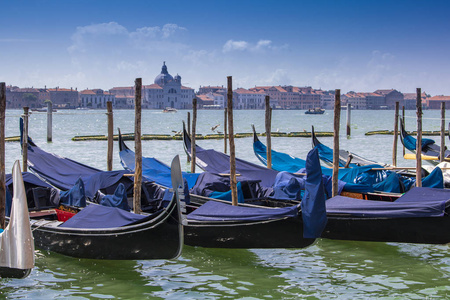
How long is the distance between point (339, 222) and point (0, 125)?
3.80m

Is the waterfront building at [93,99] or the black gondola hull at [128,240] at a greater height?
the waterfront building at [93,99]

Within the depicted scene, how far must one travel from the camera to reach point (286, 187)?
877 centimetres

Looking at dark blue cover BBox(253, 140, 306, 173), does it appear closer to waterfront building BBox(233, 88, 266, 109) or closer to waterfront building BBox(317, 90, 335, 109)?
waterfront building BBox(233, 88, 266, 109)

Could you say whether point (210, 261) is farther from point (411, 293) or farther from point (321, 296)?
point (411, 293)

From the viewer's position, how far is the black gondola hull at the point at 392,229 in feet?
22.6

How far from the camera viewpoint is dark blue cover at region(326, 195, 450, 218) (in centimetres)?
686

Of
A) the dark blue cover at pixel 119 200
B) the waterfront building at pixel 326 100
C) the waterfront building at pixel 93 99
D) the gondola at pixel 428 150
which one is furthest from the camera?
the waterfront building at pixel 326 100

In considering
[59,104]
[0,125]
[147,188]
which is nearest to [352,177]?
[147,188]

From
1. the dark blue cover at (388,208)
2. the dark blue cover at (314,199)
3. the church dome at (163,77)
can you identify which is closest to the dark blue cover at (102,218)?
the dark blue cover at (314,199)

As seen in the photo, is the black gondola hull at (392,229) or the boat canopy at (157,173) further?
the boat canopy at (157,173)

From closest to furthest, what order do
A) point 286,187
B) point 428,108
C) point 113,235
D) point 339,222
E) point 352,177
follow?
point 113,235
point 339,222
point 286,187
point 352,177
point 428,108

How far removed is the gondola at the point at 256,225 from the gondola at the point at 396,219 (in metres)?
0.86

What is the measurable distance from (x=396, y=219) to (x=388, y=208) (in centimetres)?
16

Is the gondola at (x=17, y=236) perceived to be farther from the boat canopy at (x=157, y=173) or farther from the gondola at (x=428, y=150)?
the gondola at (x=428, y=150)
